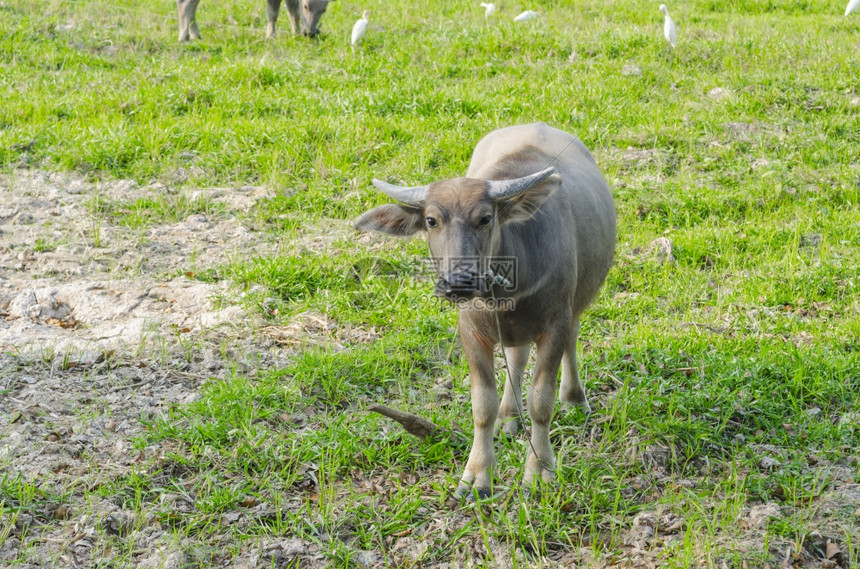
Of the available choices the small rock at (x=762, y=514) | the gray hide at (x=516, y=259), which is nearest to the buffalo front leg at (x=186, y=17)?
the gray hide at (x=516, y=259)

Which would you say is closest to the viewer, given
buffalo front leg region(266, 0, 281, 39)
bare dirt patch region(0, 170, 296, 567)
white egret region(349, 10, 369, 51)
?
bare dirt patch region(0, 170, 296, 567)

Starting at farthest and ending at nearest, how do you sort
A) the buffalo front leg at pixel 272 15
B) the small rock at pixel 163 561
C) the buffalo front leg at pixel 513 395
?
the buffalo front leg at pixel 272 15 < the buffalo front leg at pixel 513 395 < the small rock at pixel 163 561

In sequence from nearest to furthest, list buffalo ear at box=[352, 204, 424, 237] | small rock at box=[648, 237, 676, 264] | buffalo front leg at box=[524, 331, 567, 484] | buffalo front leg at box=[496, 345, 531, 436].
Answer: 1. buffalo ear at box=[352, 204, 424, 237]
2. buffalo front leg at box=[524, 331, 567, 484]
3. buffalo front leg at box=[496, 345, 531, 436]
4. small rock at box=[648, 237, 676, 264]

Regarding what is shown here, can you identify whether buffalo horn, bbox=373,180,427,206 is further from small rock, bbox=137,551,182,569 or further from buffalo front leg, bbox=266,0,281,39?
buffalo front leg, bbox=266,0,281,39

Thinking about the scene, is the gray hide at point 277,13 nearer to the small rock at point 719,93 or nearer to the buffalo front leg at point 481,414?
the small rock at point 719,93

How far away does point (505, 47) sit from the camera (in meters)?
11.3

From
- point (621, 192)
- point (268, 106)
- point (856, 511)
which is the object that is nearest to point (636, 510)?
point (856, 511)

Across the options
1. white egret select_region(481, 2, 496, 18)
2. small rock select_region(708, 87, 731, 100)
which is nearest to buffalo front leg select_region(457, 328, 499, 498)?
small rock select_region(708, 87, 731, 100)

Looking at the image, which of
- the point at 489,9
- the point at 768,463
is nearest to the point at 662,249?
the point at 768,463

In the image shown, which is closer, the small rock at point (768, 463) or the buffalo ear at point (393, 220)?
the buffalo ear at point (393, 220)

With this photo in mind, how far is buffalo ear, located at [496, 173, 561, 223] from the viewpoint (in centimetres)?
389

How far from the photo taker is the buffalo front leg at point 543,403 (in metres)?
4.29

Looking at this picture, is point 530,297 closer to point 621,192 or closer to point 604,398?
point 604,398

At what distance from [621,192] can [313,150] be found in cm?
269
